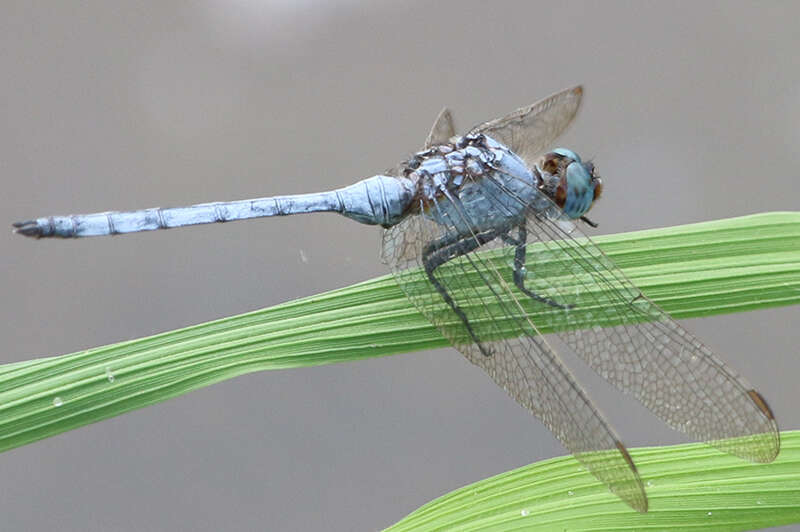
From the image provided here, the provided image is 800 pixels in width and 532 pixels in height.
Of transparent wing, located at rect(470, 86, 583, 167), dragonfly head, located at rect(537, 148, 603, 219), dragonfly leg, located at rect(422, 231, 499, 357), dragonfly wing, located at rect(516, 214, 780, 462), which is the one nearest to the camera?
dragonfly wing, located at rect(516, 214, 780, 462)

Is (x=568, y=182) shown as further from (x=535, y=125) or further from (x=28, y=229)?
(x=28, y=229)

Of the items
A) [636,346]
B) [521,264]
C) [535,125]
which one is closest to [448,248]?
[521,264]

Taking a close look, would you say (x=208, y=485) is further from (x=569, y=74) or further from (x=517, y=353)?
(x=569, y=74)

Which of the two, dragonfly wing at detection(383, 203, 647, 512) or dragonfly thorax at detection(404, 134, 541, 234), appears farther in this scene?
dragonfly thorax at detection(404, 134, 541, 234)

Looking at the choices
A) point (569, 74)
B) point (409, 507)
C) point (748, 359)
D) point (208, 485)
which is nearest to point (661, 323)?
point (409, 507)

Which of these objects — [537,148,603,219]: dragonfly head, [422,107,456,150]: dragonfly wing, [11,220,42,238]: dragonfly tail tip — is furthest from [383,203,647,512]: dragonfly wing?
[11,220,42,238]: dragonfly tail tip

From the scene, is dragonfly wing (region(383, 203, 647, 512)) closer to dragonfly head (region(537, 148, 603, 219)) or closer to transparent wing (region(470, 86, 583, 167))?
dragonfly head (region(537, 148, 603, 219))

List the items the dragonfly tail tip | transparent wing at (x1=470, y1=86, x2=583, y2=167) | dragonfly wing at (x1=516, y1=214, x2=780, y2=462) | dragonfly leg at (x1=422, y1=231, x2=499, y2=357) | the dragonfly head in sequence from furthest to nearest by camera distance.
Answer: transparent wing at (x1=470, y1=86, x2=583, y2=167) < the dragonfly head < dragonfly leg at (x1=422, y1=231, x2=499, y2=357) < the dragonfly tail tip < dragonfly wing at (x1=516, y1=214, x2=780, y2=462)
